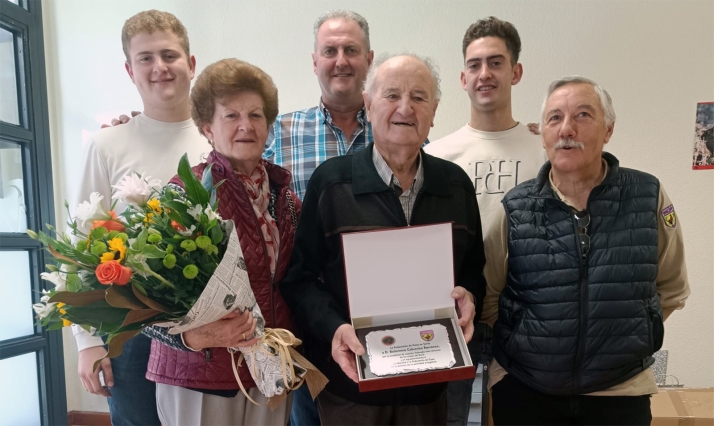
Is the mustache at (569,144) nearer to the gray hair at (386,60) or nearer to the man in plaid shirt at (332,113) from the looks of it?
the gray hair at (386,60)

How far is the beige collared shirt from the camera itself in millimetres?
1497

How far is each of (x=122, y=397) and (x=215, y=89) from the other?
1.17 m

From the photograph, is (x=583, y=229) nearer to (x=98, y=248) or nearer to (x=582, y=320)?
(x=582, y=320)

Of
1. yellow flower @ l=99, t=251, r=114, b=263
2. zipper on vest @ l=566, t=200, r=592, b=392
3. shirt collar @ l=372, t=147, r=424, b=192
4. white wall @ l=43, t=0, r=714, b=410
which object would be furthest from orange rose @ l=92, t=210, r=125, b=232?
white wall @ l=43, t=0, r=714, b=410

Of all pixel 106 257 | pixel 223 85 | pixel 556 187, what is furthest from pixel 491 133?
pixel 106 257

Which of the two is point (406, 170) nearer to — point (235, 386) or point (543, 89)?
point (235, 386)

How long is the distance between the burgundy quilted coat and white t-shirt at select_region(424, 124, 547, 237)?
933mm

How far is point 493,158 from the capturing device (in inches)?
78.4

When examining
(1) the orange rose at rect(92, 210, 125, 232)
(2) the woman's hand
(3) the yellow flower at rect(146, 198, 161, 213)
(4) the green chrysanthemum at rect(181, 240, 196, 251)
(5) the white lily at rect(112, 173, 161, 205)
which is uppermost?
(5) the white lily at rect(112, 173, 161, 205)

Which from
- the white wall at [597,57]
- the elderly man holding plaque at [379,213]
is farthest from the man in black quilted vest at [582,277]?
the white wall at [597,57]

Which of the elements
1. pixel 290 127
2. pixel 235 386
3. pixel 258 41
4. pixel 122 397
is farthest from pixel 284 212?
pixel 258 41

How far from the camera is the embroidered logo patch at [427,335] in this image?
1324mm

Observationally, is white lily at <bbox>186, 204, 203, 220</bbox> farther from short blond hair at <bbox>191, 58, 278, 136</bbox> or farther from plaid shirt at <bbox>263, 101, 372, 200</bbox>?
plaid shirt at <bbox>263, 101, 372, 200</bbox>

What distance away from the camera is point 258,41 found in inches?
128
